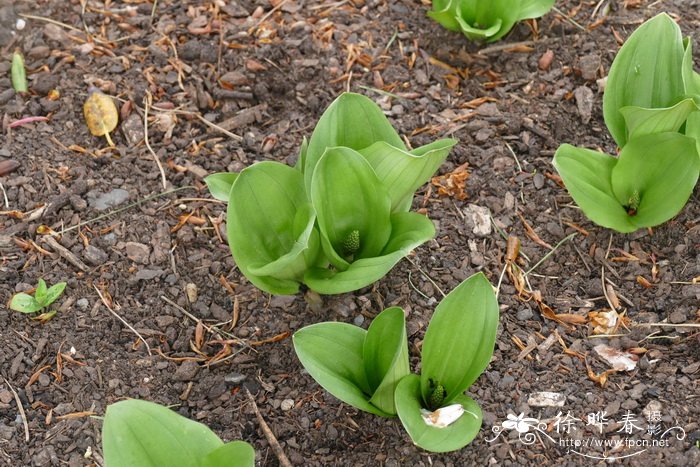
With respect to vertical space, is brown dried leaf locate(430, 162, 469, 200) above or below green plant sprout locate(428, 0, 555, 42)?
below

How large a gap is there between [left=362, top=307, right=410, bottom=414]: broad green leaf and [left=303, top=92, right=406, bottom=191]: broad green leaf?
553 mm

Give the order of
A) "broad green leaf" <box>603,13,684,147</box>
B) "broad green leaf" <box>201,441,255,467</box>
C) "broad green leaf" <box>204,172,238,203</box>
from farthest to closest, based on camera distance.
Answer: "broad green leaf" <box>603,13,684,147</box>, "broad green leaf" <box>204,172,238,203</box>, "broad green leaf" <box>201,441,255,467</box>

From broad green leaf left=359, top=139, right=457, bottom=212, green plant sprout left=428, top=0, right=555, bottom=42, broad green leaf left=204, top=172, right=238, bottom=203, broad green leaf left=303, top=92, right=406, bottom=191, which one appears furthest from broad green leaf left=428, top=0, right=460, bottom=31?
broad green leaf left=204, top=172, right=238, bottom=203

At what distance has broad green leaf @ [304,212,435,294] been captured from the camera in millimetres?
2248

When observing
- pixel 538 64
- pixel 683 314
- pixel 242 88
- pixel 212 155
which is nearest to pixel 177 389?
pixel 212 155

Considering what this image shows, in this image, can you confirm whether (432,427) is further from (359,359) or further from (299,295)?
(299,295)

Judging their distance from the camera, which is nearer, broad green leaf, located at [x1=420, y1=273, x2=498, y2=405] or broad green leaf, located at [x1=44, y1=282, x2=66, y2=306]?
broad green leaf, located at [x1=420, y1=273, x2=498, y2=405]

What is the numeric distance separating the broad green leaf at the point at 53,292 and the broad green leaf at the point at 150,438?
73cm

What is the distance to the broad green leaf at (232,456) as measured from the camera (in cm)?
198

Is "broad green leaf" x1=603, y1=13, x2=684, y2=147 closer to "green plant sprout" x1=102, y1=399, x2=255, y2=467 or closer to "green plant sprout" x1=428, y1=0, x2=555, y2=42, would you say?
"green plant sprout" x1=428, y1=0, x2=555, y2=42

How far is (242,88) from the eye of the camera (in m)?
3.21

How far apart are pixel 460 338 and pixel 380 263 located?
0.30 metres

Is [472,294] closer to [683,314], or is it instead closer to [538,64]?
[683,314]

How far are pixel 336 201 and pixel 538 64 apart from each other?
1.30 m
